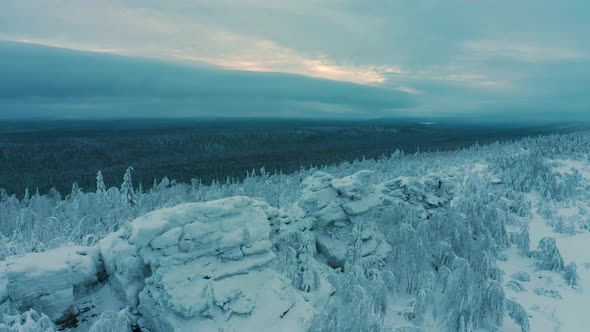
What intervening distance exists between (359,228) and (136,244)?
7.70 meters

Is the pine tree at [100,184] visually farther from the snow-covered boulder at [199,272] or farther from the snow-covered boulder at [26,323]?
the snow-covered boulder at [26,323]

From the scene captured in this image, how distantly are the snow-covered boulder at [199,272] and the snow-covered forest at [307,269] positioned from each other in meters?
0.03

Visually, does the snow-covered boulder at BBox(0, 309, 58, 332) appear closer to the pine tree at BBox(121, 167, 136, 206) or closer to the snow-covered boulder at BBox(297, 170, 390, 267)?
the snow-covered boulder at BBox(297, 170, 390, 267)

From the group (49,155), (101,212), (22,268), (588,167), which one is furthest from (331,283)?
(49,155)

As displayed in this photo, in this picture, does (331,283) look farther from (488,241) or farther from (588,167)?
(588,167)

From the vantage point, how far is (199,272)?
8.97m

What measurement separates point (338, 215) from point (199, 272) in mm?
6311

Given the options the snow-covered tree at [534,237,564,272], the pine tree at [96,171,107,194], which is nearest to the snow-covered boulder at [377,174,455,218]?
the snow-covered tree at [534,237,564,272]

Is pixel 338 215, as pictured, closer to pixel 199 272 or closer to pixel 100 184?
pixel 199 272

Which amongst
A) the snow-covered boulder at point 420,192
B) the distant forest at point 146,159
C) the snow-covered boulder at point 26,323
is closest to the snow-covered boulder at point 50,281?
the snow-covered boulder at point 26,323

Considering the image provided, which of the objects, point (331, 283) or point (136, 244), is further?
point (331, 283)

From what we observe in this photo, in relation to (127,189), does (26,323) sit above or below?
above

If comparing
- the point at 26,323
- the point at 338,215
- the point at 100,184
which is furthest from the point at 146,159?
the point at 26,323

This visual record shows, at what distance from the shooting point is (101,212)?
64.3 feet
